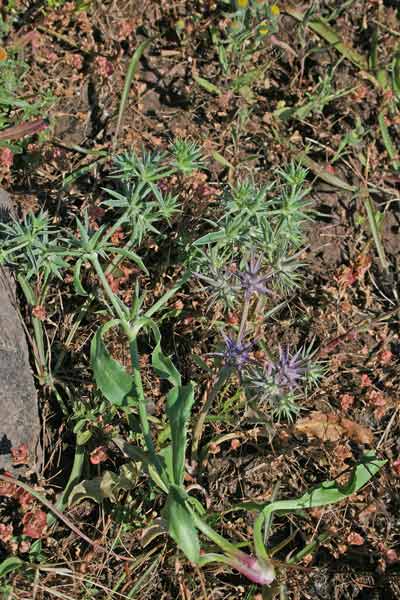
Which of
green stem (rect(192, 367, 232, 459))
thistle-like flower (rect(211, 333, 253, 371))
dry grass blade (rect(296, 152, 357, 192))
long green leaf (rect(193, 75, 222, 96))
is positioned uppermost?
long green leaf (rect(193, 75, 222, 96))

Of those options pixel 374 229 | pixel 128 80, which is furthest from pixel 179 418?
pixel 128 80

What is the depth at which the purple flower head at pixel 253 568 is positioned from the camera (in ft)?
7.95

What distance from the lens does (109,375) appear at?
2506 millimetres

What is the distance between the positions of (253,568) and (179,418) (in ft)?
2.05

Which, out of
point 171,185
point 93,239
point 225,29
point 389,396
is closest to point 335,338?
point 389,396

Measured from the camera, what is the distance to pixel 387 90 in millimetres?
3719

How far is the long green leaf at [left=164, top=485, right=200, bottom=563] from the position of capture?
2199mm

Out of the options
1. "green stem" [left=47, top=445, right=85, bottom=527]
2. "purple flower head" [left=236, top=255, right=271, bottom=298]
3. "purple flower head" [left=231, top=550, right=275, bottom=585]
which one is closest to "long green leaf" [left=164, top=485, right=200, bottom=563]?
"purple flower head" [left=231, top=550, right=275, bottom=585]

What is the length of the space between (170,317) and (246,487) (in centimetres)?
81

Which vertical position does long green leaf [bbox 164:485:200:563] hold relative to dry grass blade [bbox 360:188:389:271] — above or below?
below

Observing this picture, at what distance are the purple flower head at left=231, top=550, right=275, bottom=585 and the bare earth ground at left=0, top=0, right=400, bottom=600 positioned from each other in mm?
172

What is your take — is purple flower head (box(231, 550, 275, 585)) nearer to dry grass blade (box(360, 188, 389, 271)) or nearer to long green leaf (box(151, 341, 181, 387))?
long green leaf (box(151, 341, 181, 387))

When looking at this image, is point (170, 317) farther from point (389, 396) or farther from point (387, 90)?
point (387, 90)

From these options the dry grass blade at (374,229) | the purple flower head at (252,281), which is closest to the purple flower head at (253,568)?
the purple flower head at (252,281)
